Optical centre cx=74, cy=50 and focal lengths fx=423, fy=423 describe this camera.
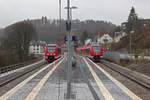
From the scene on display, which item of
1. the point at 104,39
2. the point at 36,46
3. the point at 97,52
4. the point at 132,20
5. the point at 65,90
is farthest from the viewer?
the point at 36,46

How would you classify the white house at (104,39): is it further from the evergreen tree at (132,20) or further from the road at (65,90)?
the road at (65,90)

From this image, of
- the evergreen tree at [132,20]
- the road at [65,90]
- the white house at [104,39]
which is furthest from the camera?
the evergreen tree at [132,20]

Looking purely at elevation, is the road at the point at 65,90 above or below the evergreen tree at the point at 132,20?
below

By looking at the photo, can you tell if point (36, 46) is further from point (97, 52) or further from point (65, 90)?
point (65, 90)

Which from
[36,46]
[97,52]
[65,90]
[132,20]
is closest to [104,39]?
[132,20]

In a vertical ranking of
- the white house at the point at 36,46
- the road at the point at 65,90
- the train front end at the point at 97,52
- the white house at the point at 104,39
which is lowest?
the road at the point at 65,90

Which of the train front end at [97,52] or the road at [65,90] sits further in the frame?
the train front end at [97,52]

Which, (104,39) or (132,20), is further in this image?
(132,20)

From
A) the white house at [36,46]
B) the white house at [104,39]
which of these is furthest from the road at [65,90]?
the white house at [36,46]

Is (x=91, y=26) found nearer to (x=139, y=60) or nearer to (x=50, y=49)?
(x=50, y=49)

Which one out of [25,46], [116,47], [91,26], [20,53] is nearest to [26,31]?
[25,46]

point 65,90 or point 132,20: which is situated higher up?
point 132,20

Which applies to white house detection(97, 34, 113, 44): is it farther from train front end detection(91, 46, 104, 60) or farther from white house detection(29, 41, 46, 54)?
train front end detection(91, 46, 104, 60)

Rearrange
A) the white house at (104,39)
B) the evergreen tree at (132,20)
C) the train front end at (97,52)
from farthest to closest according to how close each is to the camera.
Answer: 1. the evergreen tree at (132,20)
2. the white house at (104,39)
3. the train front end at (97,52)
